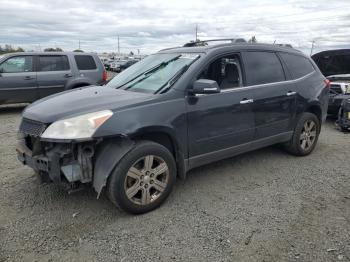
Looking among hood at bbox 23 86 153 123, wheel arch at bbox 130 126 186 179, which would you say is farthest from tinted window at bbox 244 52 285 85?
hood at bbox 23 86 153 123

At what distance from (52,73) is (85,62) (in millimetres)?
1042

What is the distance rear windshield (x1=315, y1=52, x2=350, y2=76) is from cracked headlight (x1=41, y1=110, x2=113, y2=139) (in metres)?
7.55

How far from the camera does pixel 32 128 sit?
3439 mm

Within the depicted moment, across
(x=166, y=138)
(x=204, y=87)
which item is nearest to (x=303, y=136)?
(x=204, y=87)

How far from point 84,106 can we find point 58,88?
6.93 metres

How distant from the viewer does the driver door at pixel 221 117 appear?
12.8 ft

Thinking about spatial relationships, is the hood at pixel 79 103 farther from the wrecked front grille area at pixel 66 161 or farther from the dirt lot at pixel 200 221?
the dirt lot at pixel 200 221

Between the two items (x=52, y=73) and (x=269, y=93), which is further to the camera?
(x=52, y=73)

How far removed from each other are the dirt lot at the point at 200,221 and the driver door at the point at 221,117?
18.8 inches

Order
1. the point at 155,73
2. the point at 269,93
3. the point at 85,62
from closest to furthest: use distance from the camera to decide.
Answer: the point at 155,73 < the point at 269,93 < the point at 85,62

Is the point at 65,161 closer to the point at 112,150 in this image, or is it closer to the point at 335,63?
the point at 112,150

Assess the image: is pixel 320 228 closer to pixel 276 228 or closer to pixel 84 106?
pixel 276 228

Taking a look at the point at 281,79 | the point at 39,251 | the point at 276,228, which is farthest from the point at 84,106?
the point at 281,79

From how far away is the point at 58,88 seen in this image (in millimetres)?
9852
